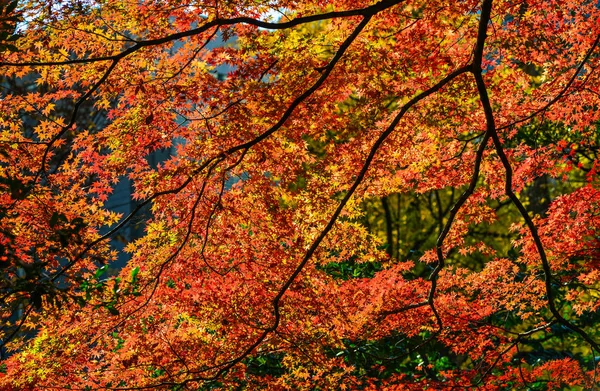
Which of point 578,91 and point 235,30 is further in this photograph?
point 578,91

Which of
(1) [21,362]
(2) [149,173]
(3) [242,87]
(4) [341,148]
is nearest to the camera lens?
(3) [242,87]

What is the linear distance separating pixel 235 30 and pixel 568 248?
458 cm

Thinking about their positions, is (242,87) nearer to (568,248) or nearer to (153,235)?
(153,235)

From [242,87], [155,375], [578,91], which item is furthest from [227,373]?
[578,91]

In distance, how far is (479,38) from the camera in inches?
203

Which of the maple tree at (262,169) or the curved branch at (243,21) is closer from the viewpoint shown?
the curved branch at (243,21)

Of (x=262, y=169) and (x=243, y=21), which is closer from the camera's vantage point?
(x=243, y=21)

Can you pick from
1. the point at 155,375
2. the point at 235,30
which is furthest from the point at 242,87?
the point at 155,375

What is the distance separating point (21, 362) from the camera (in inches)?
286

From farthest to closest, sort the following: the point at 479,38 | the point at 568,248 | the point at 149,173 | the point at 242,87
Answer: the point at 568,248 < the point at 149,173 < the point at 242,87 < the point at 479,38

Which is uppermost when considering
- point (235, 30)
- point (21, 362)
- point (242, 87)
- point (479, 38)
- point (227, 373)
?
point (235, 30)

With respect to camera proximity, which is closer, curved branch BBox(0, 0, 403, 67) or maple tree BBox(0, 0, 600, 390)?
curved branch BBox(0, 0, 403, 67)

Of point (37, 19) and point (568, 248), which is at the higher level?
point (37, 19)

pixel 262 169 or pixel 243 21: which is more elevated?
pixel 262 169
